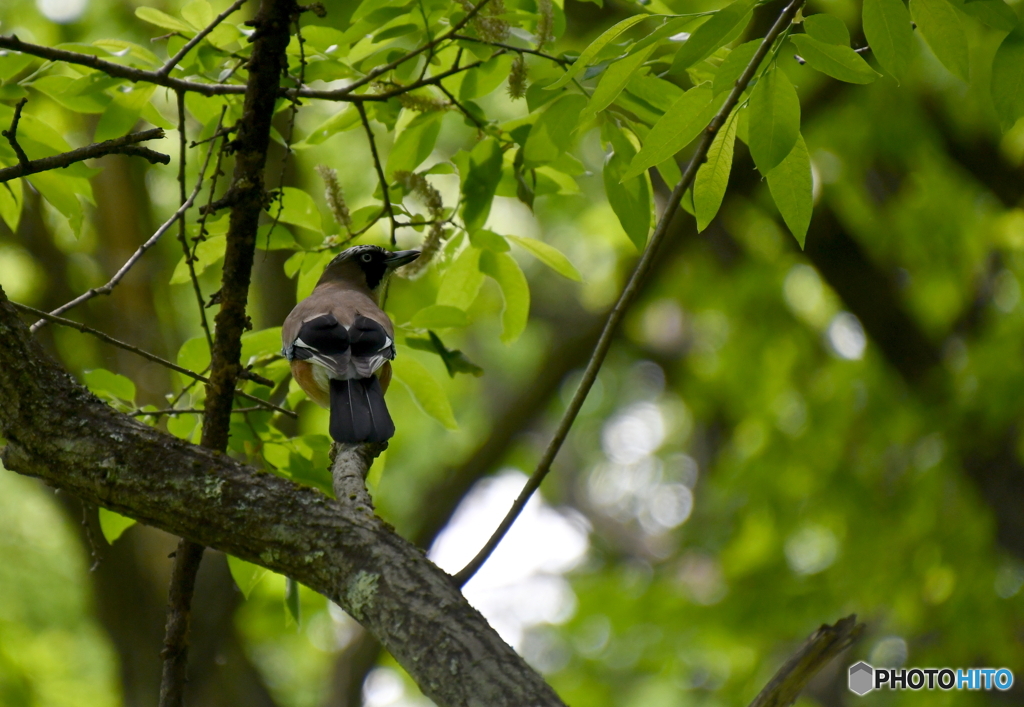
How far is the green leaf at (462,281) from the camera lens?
3363 mm

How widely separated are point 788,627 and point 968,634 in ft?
4.76

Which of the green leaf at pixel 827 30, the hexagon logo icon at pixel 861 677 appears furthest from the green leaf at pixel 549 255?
the hexagon logo icon at pixel 861 677

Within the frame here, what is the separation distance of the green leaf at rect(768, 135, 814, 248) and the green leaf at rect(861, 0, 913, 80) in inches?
9.7

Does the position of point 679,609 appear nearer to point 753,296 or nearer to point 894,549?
point 894,549

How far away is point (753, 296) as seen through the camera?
9039 mm

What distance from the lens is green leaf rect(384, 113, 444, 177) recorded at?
3.09 meters

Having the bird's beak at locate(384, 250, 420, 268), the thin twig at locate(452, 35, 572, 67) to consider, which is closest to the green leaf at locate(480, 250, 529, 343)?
the thin twig at locate(452, 35, 572, 67)

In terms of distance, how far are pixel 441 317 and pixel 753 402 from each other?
22.2 ft

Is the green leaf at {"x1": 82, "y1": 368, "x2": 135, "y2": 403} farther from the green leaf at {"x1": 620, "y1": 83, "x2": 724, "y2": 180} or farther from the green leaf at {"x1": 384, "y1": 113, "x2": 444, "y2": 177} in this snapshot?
the green leaf at {"x1": 620, "y1": 83, "x2": 724, "y2": 180}

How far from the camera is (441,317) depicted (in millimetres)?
3068

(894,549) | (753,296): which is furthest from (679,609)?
(753,296)

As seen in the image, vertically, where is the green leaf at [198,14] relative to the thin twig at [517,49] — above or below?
above

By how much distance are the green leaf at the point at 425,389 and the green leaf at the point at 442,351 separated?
9 cm

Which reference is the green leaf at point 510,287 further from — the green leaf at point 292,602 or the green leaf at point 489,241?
the green leaf at point 292,602
